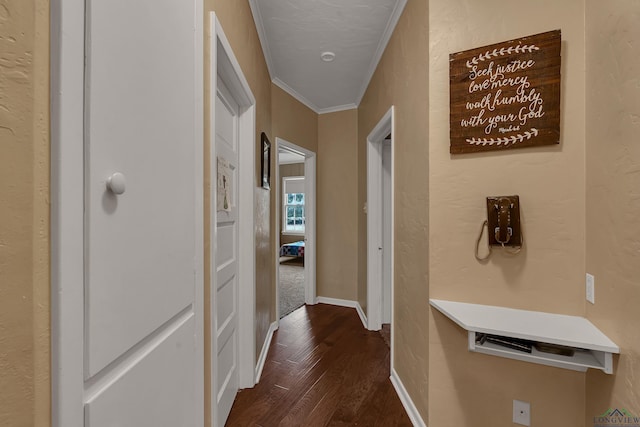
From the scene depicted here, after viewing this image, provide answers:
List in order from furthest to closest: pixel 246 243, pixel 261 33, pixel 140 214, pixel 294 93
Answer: pixel 294 93 < pixel 261 33 < pixel 246 243 < pixel 140 214

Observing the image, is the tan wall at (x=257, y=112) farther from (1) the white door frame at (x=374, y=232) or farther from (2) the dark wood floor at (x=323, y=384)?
(1) the white door frame at (x=374, y=232)

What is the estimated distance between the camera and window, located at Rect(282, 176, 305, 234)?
766cm

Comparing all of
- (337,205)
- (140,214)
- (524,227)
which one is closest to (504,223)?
(524,227)

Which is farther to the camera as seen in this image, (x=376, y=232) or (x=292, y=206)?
(x=292, y=206)

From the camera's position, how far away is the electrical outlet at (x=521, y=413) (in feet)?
4.42

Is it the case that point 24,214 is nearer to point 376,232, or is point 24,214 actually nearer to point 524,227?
point 524,227

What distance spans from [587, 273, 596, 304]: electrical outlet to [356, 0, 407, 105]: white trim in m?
1.89

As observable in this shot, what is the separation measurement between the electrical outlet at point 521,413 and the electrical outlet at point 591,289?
580mm

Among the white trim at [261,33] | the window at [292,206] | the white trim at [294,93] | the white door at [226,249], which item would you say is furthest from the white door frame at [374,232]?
the window at [292,206]

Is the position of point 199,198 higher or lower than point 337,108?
lower

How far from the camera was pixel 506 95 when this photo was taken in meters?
1.36

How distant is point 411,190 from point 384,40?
1.34 meters

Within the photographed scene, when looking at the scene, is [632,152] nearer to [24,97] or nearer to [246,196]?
[24,97]

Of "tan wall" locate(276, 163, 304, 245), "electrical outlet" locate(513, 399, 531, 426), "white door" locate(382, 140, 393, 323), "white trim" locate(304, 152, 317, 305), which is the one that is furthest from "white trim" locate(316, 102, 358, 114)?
"tan wall" locate(276, 163, 304, 245)
